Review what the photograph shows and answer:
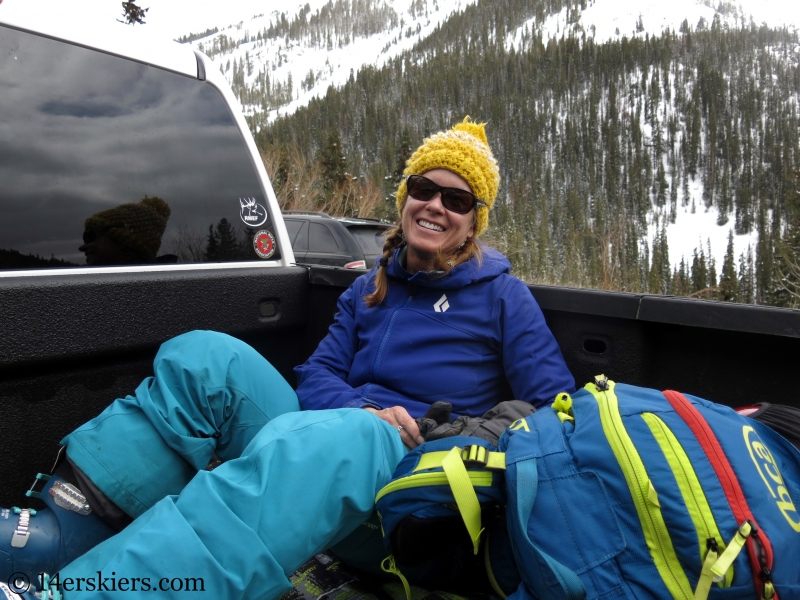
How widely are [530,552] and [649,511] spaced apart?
232mm

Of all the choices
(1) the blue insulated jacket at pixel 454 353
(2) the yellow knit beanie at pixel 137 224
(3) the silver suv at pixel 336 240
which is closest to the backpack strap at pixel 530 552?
(1) the blue insulated jacket at pixel 454 353

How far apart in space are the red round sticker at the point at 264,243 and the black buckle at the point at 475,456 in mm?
1349

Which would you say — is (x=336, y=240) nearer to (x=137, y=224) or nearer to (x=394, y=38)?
(x=137, y=224)

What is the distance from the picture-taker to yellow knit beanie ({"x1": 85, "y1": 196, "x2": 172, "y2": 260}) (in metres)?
1.82

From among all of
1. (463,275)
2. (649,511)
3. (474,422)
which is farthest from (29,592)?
(463,275)

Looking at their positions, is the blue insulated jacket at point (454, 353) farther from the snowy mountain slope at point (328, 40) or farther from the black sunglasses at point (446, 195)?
the snowy mountain slope at point (328, 40)

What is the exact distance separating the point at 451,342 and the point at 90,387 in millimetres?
1112

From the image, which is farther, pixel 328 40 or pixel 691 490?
Result: pixel 328 40

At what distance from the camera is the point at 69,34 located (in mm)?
1800

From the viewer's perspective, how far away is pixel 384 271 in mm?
2234

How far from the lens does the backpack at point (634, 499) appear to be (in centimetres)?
107

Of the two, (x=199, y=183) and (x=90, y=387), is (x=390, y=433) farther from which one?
(x=199, y=183)

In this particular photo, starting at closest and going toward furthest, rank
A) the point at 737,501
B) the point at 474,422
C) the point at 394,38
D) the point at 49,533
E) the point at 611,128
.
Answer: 1. the point at 737,501
2. the point at 49,533
3. the point at 474,422
4. the point at 611,128
5. the point at 394,38

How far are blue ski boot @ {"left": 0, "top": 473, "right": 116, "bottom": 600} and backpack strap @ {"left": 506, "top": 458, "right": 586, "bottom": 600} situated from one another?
0.93 meters
